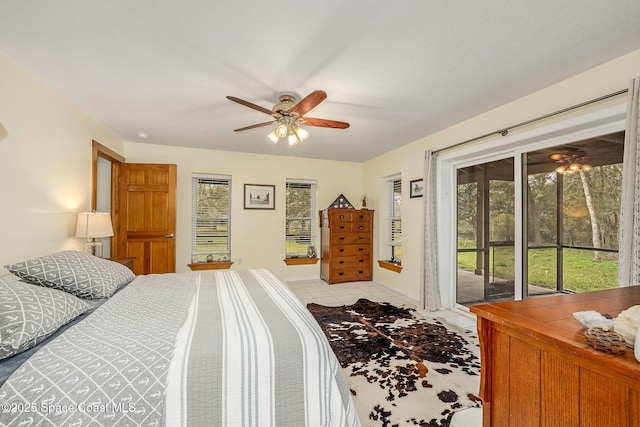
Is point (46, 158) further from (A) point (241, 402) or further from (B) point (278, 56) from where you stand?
(A) point (241, 402)

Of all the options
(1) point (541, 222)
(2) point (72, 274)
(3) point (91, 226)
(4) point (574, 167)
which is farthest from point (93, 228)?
(4) point (574, 167)

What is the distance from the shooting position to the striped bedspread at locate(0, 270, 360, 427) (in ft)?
3.05

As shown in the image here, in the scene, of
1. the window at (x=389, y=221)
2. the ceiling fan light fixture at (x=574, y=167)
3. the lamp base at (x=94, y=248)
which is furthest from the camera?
the window at (x=389, y=221)

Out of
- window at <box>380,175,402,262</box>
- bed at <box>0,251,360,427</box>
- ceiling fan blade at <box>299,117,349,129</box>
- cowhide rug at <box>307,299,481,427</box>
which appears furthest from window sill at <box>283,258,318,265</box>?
bed at <box>0,251,360,427</box>

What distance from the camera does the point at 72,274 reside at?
1.75 meters

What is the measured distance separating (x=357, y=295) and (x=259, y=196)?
246 cm

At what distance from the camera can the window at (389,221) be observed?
16.9ft

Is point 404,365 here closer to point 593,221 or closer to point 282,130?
point 593,221

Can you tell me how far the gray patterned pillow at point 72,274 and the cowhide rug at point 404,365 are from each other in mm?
1869

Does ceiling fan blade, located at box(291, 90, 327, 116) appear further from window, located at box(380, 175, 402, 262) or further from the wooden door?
window, located at box(380, 175, 402, 262)

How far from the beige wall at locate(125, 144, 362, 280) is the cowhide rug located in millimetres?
1966

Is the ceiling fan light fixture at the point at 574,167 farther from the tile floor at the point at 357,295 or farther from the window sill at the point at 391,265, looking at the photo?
the window sill at the point at 391,265

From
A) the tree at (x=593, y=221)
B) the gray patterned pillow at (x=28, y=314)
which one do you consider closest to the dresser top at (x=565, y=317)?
the tree at (x=593, y=221)

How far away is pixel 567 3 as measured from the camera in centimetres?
150
